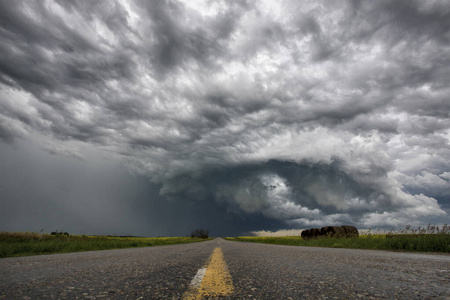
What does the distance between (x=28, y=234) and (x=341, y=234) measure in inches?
1239

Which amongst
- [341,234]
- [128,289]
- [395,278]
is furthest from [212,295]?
[341,234]

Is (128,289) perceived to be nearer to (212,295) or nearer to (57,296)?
(57,296)

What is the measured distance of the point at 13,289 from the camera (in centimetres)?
262

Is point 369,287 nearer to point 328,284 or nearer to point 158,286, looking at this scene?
point 328,284

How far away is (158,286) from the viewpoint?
9.16 ft

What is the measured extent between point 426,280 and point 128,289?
388 centimetres

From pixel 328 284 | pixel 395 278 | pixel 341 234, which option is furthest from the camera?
pixel 341 234

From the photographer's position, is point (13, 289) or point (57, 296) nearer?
point (57, 296)

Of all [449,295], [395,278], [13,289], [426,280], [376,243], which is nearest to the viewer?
[449,295]

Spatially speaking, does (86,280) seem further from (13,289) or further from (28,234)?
(28,234)

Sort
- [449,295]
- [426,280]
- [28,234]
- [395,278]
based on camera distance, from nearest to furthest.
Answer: [449,295]
[426,280]
[395,278]
[28,234]

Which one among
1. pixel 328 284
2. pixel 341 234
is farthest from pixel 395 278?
pixel 341 234

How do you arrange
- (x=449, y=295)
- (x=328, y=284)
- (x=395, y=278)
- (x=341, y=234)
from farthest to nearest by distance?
(x=341, y=234) → (x=395, y=278) → (x=328, y=284) → (x=449, y=295)

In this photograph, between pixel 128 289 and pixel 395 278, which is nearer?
pixel 128 289
